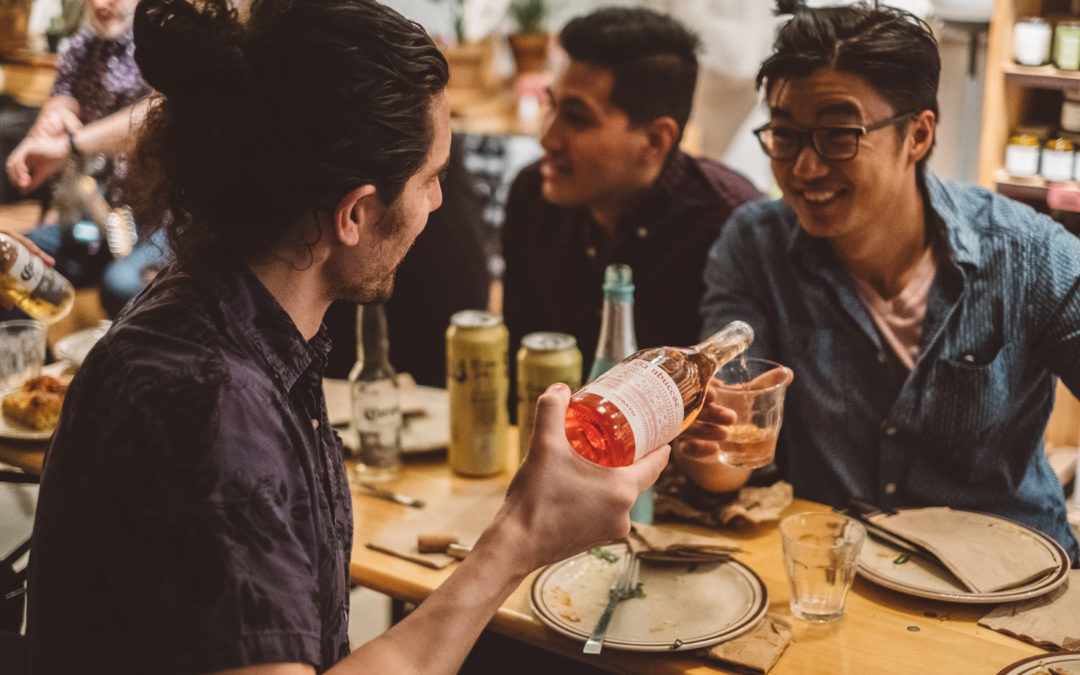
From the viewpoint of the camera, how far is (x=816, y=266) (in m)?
1.90

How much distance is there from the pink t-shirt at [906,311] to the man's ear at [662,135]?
28.9 inches

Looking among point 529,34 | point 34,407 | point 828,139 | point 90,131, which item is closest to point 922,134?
point 828,139

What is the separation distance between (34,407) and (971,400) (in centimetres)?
165

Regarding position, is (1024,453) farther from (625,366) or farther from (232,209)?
(232,209)

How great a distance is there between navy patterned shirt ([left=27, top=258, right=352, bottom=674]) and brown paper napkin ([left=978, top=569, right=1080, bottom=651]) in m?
0.82

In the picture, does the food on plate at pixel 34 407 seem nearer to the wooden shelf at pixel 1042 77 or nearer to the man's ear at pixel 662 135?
the man's ear at pixel 662 135

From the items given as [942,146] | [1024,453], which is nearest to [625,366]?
[1024,453]

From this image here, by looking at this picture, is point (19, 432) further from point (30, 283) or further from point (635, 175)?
point (635, 175)

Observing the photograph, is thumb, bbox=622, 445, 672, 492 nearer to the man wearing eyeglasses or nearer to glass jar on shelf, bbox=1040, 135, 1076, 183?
the man wearing eyeglasses

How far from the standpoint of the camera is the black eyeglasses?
173 cm

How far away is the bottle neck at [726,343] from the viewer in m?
1.38

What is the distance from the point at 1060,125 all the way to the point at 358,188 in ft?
7.86

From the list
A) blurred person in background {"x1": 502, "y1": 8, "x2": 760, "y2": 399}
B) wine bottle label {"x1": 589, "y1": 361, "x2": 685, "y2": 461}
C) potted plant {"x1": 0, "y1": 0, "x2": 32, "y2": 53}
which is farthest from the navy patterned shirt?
potted plant {"x1": 0, "y1": 0, "x2": 32, "y2": 53}

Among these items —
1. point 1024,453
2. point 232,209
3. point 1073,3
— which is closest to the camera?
point 232,209
